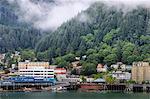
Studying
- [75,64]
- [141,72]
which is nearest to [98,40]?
[75,64]

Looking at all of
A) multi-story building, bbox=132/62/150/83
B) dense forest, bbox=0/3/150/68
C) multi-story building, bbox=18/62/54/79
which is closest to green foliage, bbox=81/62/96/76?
dense forest, bbox=0/3/150/68

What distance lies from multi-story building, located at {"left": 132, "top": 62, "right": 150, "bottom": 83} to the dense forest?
9.29 m

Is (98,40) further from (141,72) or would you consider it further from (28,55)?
(141,72)

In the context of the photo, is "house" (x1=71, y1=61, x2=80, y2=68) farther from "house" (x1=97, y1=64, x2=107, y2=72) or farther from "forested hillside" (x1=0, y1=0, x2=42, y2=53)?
"forested hillside" (x1=0, y1=0, x2=42, y2=53)

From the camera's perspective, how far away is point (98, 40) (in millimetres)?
146250

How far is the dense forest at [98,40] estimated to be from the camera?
13312 cm

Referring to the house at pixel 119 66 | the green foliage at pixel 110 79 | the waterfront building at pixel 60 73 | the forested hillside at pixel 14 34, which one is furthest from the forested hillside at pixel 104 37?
the green foliage at pixel 110 79

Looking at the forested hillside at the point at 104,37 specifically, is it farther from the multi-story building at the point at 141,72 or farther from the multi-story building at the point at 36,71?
the multi-story building at the point at 36,71

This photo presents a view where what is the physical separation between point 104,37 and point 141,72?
29326mm

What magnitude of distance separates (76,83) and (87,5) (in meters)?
61.6

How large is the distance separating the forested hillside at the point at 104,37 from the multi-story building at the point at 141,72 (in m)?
8.71

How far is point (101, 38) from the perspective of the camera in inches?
5778

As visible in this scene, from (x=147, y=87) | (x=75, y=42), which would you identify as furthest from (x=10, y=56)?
(x=147, y=87)

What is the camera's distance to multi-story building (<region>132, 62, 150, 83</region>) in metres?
117
